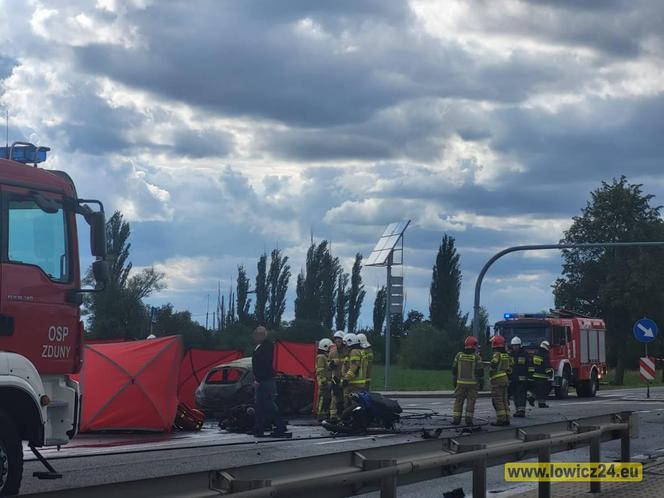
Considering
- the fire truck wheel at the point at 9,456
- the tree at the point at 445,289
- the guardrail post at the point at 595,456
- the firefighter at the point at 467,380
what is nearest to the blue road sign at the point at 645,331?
the firefighter at the point at 467,380

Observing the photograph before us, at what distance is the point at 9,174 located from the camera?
395 inches

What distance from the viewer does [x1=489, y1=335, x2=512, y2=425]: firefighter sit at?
803 inches

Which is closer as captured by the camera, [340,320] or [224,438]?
[224,438]

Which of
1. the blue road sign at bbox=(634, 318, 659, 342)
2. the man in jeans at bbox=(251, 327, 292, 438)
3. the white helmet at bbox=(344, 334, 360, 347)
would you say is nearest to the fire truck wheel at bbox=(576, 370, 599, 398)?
the blue road sign at bbox=(634, 318, 659, 342)

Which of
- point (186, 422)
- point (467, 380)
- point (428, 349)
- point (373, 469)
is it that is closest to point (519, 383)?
point (467, 380)

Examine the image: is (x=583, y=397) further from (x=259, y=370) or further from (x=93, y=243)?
(x=93, y=243)

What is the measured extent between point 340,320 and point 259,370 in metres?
82.1

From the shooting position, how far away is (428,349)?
93.8 metres

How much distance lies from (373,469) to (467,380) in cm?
1288

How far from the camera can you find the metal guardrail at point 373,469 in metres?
5.85

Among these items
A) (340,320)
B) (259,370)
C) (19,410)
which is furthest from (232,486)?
(340,320)

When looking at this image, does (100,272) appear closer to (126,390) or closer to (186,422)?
(126,390)

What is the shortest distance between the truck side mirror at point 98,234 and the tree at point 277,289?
85.8 m

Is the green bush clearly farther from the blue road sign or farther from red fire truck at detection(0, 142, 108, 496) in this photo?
red fire truck at detection(0, 142, 108, 496)
